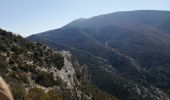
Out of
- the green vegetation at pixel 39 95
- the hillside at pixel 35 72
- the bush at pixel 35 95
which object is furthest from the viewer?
the hillside at pixel 35 72

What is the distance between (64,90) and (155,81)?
102 metres

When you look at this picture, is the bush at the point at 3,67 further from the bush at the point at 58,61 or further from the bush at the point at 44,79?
the bush at the point at 58,61

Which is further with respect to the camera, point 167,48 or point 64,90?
point 167,48

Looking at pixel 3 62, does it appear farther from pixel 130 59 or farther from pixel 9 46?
pixel 130 59

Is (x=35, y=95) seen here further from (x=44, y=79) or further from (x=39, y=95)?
(x=44, y=79)

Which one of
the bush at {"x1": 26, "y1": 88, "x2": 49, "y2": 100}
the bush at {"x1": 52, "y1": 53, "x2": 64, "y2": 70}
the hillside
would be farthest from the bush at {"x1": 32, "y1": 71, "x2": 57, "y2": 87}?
the bush at {"x1": 52, "y1": 53, "x2": 64, "y2": 70}

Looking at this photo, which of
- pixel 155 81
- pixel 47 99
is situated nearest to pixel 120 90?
pixel 155 81

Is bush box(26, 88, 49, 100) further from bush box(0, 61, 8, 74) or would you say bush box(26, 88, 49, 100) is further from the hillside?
bush box(0, 61, 8, 74)

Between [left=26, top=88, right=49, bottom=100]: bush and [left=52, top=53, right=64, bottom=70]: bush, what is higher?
[left=26, top=88, right=49, bottom=100]: bush

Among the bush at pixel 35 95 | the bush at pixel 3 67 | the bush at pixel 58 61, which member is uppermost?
the bush at pixel 3 67

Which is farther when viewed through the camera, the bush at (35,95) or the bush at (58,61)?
the bush at (58,61)

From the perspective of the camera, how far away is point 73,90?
40.8m

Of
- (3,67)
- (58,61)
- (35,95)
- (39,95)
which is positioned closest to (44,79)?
(3,67)

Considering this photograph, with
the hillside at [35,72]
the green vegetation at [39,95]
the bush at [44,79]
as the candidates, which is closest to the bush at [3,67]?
the hillside at [35,72]
